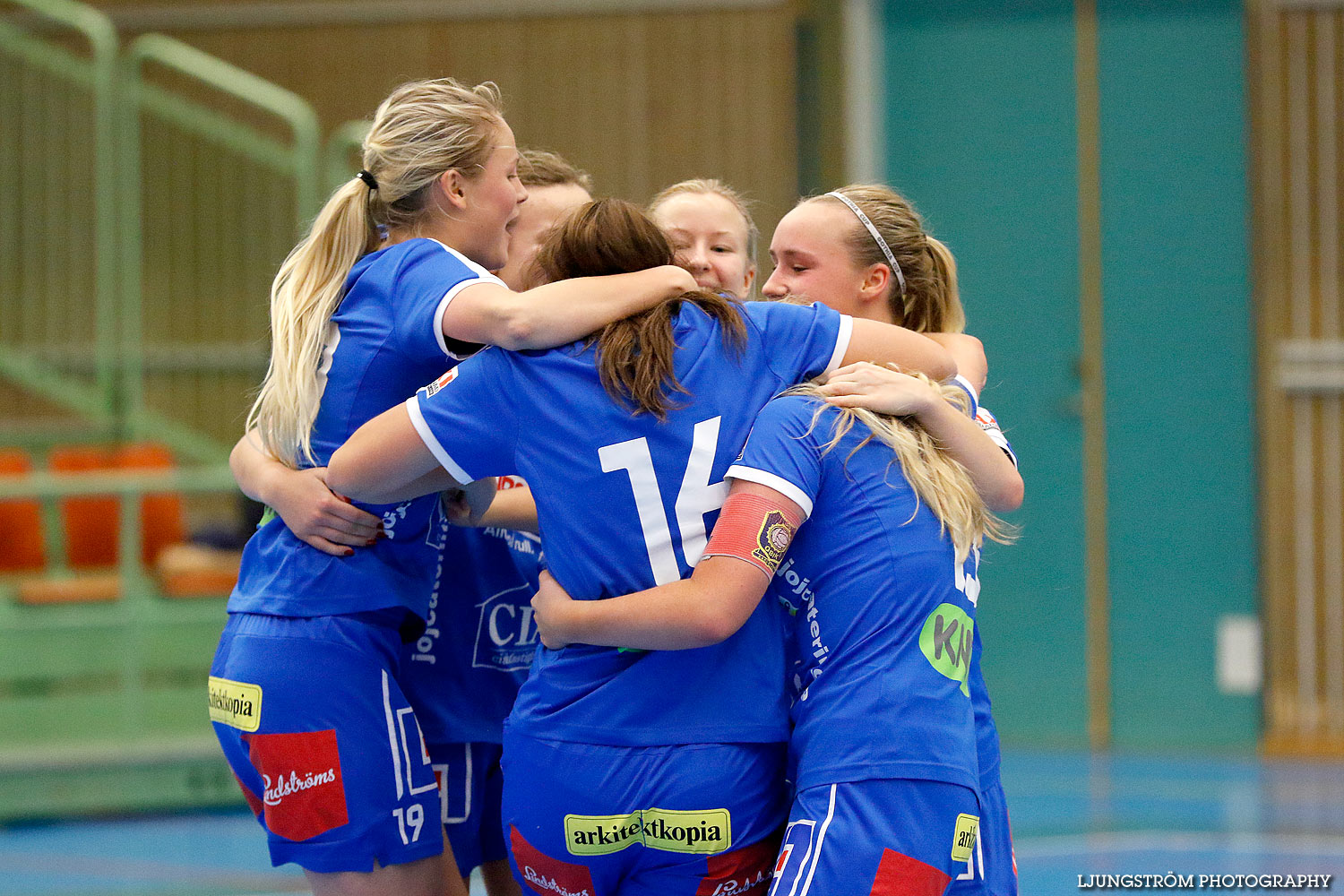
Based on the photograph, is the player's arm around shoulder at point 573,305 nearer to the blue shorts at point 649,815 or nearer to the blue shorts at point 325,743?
the blue shorts at point 649,815

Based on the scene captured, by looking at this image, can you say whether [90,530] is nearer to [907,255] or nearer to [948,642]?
[907,255]

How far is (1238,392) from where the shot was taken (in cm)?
739

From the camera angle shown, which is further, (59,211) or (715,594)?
(59,211)

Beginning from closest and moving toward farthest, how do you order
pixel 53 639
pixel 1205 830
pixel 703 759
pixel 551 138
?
pixel 703 759 < pixel 1205 830 < pixel 53 639 < pixel 551 138

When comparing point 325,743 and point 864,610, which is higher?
point 864,610

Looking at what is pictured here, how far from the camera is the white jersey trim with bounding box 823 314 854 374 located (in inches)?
72.7

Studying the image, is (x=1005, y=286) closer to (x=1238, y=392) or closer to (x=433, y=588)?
(x=1238, y=392)

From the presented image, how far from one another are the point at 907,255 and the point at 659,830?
1.00 meters

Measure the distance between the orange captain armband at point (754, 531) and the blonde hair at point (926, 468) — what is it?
13 cm

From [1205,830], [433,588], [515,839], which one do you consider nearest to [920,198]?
[1205,830]

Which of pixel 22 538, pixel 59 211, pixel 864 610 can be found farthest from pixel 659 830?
pixel 59 211

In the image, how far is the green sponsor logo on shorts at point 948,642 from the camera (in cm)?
173

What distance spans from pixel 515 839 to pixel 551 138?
A: 6590 millimetres

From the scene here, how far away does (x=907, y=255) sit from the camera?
7.07 feet
